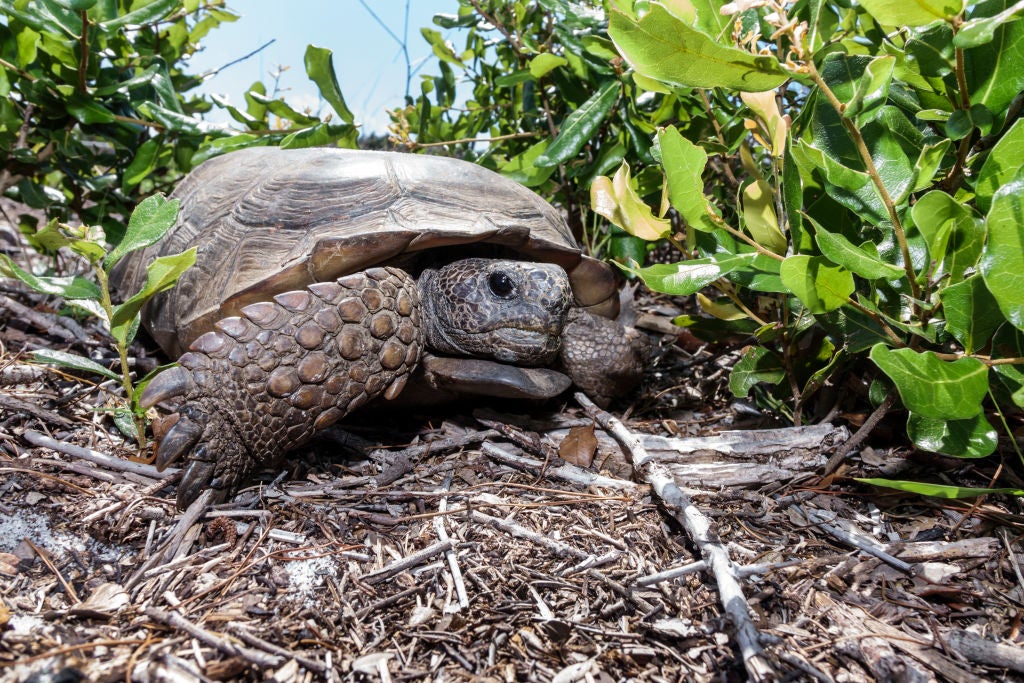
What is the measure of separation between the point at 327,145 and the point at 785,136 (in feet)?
7.24

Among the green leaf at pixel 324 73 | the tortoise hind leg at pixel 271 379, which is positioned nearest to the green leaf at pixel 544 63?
the green leaf at pixel 324 73

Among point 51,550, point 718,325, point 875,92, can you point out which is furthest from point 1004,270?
point 51,550

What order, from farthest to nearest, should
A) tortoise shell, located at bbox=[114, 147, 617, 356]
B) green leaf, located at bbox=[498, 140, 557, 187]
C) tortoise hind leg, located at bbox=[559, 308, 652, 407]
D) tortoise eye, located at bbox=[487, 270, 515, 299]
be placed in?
green leaf, located at bbox=[498, 140, 557, 187], tortoise hind leg, located at bbox=[559, 308, 652, 407], tortoise eye, located at bbox=[487, 270, 515, 299], tortoise shell, located at bbox=[114, 147, 617, 356]

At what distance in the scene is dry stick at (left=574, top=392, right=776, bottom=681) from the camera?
3.42 ft

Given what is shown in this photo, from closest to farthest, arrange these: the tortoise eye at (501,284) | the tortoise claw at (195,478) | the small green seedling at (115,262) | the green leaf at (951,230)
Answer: the green leaf at (951,230) → the tortoise claw at (195,478) → the small green seedling at (115,262) → the tortoise eye at (501,284)

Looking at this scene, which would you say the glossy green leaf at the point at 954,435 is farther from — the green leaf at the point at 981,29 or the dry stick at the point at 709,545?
the green leaf at the point at 981,29

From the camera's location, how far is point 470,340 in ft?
6.57

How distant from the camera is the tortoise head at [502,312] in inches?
77.9

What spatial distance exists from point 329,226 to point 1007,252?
162 centimetres

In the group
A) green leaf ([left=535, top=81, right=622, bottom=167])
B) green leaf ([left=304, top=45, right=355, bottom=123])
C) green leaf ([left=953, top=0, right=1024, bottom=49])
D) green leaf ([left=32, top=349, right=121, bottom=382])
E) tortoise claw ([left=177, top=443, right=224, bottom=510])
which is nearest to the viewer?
green leaf ([left=953, top=0, right=1024, bottom=49])

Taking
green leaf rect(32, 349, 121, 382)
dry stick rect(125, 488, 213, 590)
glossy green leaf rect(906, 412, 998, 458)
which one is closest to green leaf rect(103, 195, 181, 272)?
green leaf rect(32, 349, 121, 382)

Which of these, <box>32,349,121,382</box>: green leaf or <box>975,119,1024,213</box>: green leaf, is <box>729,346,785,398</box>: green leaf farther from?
<box>32,349,121,382</box>: green leaf

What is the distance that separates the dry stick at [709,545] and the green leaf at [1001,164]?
83 centimetres

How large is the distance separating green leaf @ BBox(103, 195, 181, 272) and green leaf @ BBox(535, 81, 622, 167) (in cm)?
133
